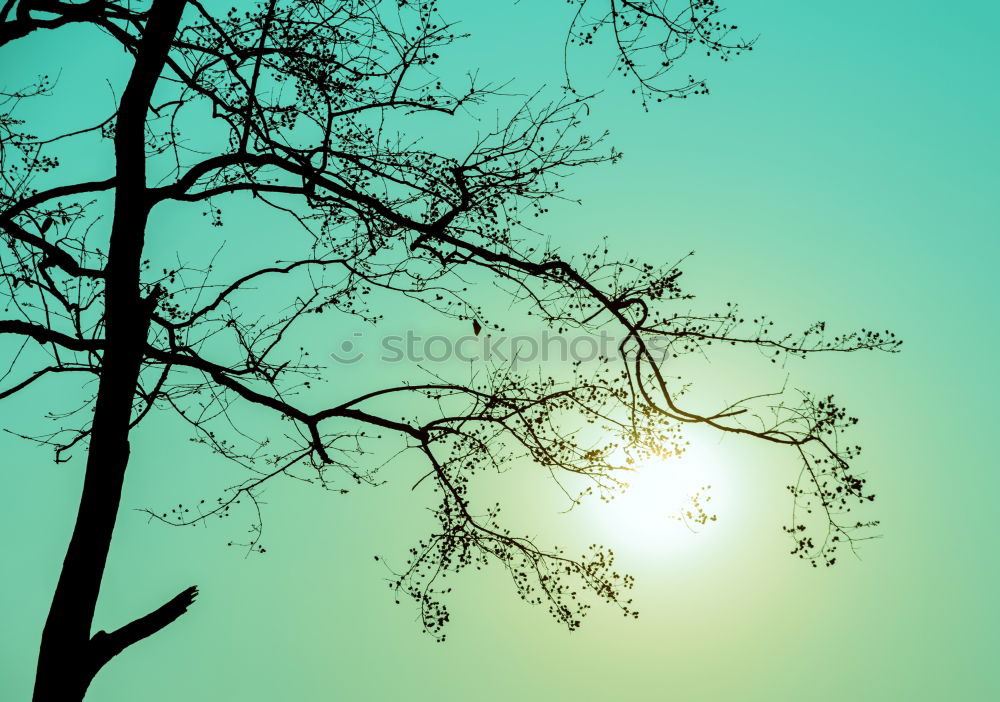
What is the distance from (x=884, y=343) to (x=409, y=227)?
401 centimetres

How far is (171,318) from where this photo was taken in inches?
297

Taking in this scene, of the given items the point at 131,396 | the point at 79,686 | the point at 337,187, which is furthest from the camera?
the point at 337,187

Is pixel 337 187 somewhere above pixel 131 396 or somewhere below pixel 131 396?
above

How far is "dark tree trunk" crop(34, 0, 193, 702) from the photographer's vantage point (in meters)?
5.64

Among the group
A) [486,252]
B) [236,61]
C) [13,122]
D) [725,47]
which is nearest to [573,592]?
[486,252]

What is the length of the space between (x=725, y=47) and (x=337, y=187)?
3.55m

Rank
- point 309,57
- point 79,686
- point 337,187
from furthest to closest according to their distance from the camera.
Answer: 1. point 309,57
2. point 337,187
3. point 79,686

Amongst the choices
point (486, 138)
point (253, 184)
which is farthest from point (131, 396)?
point (486, 138)

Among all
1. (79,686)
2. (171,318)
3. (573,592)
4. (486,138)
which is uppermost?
(486,138)

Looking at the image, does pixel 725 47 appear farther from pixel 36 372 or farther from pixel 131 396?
pixel 36 372

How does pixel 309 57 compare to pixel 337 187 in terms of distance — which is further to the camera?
pixel 309 57

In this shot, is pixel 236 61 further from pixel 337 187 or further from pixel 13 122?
pixel 13 122

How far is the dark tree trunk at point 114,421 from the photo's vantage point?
222 inches

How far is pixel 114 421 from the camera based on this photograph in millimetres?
6152
